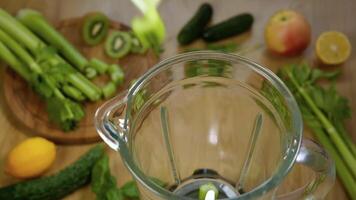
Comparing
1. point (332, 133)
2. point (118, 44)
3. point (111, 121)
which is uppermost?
point (111, 121)

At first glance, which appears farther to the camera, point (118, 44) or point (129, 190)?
point (118, 44)

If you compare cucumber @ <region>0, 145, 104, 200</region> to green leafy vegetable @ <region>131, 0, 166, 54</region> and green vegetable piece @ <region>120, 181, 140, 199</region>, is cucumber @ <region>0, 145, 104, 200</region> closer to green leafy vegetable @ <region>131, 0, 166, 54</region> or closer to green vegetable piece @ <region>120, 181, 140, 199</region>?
green vegetable piece @ <region>120, 181, 140, 199</region>

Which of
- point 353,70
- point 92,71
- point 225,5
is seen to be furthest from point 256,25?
point 92,71

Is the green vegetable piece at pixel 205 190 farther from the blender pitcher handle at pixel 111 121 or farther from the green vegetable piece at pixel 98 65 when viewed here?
the green vegetable piece at pixel 98 65

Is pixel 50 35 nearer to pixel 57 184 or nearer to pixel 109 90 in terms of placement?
pixel 109 90

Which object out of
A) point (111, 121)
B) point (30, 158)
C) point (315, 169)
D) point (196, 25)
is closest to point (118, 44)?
point (196, 25)

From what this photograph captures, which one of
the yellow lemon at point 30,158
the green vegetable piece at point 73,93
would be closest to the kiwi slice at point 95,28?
the green vegetable piece at point 73,93

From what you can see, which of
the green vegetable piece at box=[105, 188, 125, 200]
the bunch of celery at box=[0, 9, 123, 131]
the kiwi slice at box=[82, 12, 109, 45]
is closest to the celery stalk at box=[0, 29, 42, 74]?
the bunch of celery at box=[0, 9, 123, 131]
